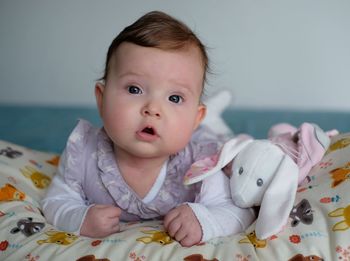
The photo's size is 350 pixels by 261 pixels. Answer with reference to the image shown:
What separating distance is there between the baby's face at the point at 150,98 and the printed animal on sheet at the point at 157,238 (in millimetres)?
158

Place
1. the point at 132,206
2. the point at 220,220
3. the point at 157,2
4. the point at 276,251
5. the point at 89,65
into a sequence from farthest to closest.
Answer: the point at 89,65 → the point at 157,2 → the point at 132,206 → the point at 220,220 → the point at 276,251

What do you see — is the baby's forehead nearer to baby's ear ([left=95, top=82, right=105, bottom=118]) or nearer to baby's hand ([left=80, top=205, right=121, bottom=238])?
baby's ear ([left=95, top=82, right=105, bottom=118])

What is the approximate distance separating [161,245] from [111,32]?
1.55 m

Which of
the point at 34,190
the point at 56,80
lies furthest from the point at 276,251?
the point at 56,80

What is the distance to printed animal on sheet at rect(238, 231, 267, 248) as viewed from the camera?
0.89 m

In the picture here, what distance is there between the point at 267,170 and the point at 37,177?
0.57 metres

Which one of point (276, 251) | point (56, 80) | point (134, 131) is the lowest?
point (56, 80)

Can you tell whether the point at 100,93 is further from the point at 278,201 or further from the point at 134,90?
the point at 278,201

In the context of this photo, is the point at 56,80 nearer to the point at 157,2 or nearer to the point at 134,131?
the point at 157,2

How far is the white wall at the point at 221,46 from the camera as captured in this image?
2.25 m

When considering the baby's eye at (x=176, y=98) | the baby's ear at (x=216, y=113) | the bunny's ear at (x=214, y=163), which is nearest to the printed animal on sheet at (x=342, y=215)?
the bunny's ear at (x=214, y=163)

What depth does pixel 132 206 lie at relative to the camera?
3.64 feet

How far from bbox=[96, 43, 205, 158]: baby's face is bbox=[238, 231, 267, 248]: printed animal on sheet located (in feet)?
0.76

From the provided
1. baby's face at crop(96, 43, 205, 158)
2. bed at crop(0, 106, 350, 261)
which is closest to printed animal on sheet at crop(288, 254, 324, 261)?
bed at crop(0, 106, 350, 261)
